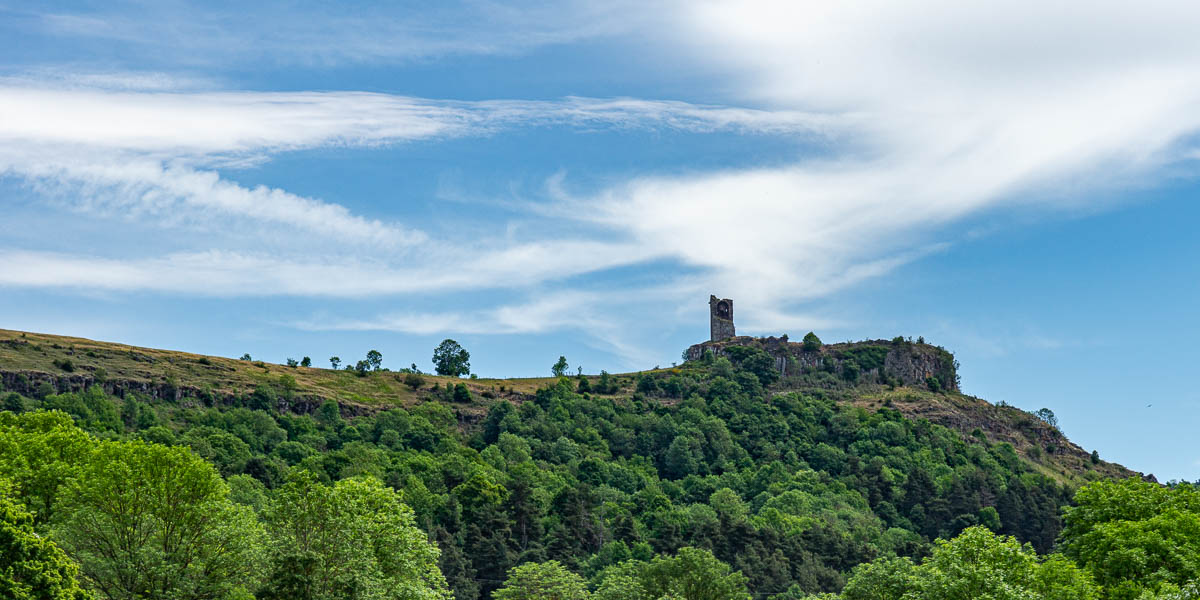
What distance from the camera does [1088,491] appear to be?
7019 cm

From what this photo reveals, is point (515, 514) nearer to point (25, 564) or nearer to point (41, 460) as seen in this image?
point (41, 460)

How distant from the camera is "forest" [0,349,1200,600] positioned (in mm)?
61625

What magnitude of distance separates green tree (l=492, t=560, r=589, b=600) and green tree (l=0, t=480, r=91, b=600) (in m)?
46.1

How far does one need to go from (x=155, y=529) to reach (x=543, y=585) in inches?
1379

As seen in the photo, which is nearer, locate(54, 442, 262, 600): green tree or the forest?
the forest

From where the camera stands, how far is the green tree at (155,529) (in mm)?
Result: 62562

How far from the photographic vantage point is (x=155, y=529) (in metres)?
65.0

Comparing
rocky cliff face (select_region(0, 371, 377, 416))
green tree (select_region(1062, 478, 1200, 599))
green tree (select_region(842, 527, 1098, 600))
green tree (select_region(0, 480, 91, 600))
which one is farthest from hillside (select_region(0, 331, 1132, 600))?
green tree (select_region(0, 480, 91, 600))

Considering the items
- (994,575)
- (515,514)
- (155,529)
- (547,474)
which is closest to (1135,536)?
(994,575)

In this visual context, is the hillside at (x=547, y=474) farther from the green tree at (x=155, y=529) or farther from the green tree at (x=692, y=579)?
the green tree at (x=155, y=529)

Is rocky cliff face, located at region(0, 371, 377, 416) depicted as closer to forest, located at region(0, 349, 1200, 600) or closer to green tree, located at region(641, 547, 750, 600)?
forest, located at region(0, 349, 1200, 600)

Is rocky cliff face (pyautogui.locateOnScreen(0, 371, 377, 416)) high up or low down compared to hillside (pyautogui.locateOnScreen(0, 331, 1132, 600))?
up

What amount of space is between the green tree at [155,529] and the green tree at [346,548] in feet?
5.81

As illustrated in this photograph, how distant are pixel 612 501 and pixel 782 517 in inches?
826
